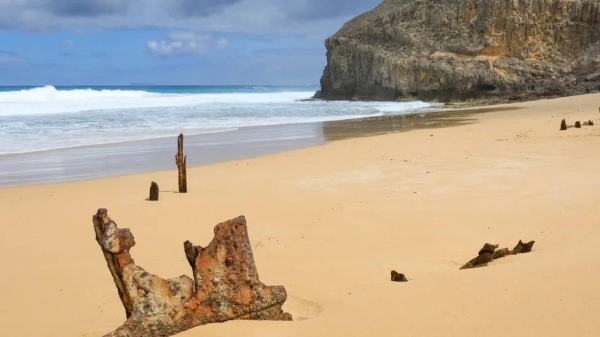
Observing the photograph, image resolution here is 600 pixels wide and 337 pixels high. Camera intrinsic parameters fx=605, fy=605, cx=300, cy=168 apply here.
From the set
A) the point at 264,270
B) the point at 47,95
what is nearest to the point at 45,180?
the point at 264,270

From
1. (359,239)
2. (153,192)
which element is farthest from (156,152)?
(359,239)

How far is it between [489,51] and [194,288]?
44536 millimetres

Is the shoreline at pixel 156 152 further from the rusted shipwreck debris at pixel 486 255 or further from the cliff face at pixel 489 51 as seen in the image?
the cliff face at pixel 489 51

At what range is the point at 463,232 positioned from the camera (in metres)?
6.21

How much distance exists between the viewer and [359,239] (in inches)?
245

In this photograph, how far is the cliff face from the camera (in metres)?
41.9

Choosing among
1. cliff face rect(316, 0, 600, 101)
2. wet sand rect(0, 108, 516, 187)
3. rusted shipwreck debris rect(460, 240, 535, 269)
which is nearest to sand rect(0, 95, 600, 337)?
rusted shipwreck debris rect(460, 240, 535, 269)

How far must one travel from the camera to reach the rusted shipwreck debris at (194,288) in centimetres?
329

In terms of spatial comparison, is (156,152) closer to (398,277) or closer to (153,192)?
(153,192)

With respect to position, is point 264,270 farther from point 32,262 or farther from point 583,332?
point 583,332

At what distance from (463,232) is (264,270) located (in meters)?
2.19

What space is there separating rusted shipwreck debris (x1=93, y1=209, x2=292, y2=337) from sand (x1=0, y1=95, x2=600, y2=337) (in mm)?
106

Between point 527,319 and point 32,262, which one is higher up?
point 527,319

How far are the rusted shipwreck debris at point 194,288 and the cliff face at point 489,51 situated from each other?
39120mm
